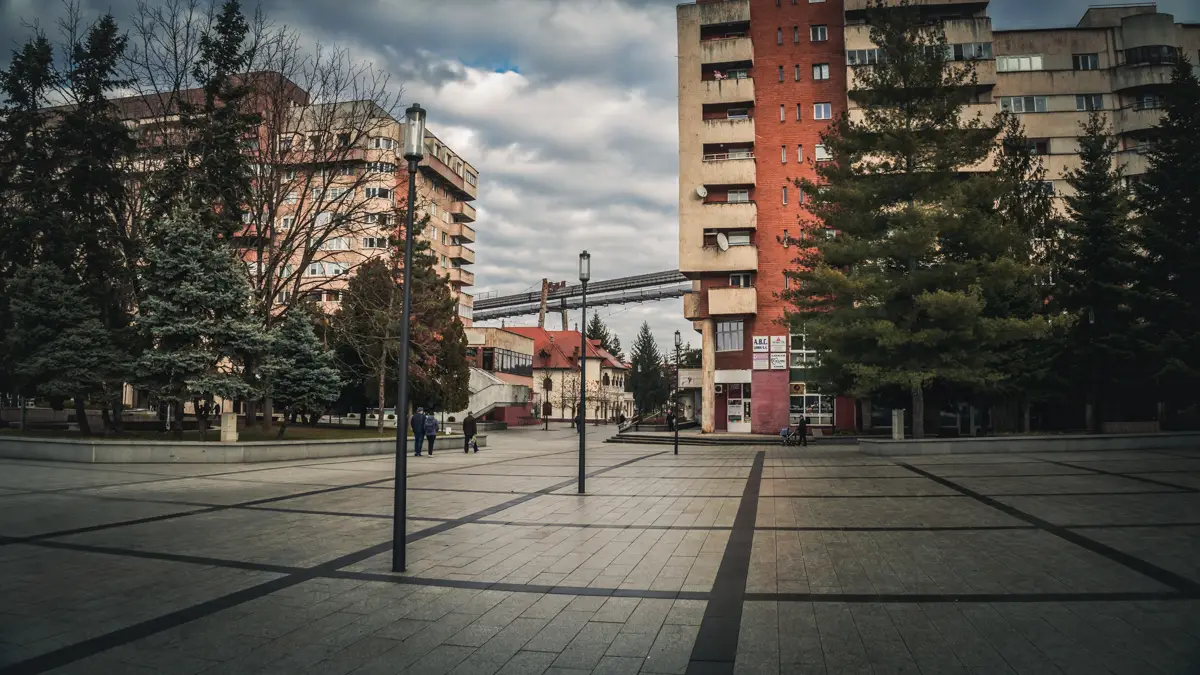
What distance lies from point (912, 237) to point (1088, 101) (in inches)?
1391

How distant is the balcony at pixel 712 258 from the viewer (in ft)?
137

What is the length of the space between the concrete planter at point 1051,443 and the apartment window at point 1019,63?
3311 cm

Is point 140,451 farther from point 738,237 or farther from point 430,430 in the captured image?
point 738,237

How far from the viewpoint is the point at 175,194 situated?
→ 23469 mm

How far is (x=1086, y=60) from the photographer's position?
4678 centimetres

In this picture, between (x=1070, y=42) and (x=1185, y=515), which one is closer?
(x=1185, y=515)

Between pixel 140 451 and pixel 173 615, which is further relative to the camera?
pixel 140 451

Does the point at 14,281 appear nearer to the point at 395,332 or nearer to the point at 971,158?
the point at 395,332

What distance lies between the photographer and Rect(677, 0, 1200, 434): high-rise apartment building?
4181 cm

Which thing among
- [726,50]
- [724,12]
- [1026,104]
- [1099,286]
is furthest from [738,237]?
[1026,104]

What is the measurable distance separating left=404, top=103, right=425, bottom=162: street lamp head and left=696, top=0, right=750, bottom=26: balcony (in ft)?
137

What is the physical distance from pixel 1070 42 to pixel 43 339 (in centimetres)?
5964

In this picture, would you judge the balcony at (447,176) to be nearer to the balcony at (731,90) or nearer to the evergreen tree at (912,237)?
the balcony at (731,90)

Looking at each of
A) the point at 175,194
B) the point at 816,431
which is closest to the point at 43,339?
the point at 175,194
